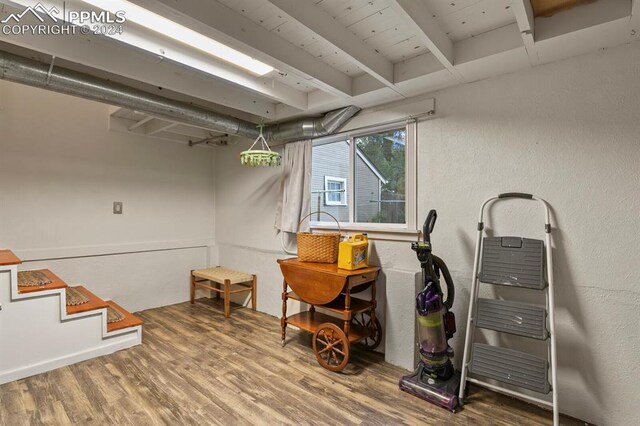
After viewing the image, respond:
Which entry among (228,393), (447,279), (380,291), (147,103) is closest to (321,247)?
(380,291)

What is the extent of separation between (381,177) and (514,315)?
1.56 metres

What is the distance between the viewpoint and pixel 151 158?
159 inches

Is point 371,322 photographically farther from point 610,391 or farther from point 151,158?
point 151,158

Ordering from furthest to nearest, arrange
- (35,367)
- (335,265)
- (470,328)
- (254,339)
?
1. (254,339)
2. (335,265)
3. (35,367)
4. (470,328)

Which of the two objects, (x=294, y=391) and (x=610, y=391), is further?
(x=294, y=391)

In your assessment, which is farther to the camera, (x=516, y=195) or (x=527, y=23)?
(x=516, y=195)

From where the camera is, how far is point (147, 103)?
8.60ft

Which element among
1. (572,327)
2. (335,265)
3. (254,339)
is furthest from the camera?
(254,339)

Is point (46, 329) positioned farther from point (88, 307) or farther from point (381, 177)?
point (381, 177)

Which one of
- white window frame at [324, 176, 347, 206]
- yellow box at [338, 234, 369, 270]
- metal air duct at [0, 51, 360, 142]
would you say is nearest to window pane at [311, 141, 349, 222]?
white window frame at [324, 176, 347, 206]

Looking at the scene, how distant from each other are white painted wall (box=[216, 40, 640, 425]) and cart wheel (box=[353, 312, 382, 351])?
0.73 ft

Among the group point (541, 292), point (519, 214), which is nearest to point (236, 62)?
point (519, 214)

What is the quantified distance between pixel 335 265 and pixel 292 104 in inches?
60.7

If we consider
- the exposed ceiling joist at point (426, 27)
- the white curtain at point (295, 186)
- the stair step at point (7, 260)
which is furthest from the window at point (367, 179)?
the stair step at point (7, 260)
